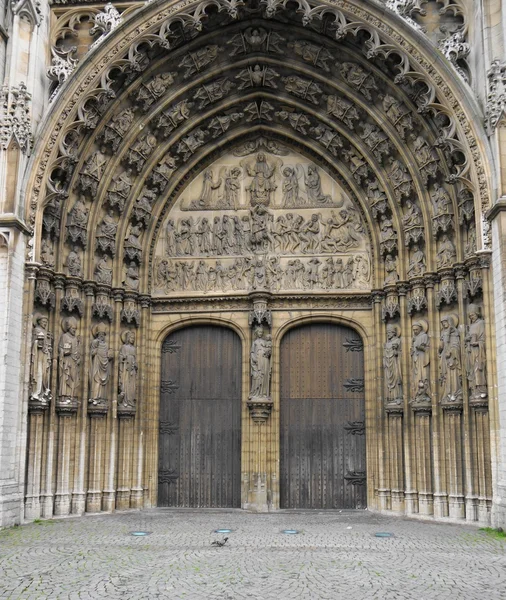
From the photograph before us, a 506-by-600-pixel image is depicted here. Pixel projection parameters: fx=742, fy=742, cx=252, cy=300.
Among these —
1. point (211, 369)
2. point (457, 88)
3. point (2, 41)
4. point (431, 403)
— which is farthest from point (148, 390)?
point (457, 88)

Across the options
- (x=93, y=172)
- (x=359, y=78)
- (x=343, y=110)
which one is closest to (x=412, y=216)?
(x=343, y=110)

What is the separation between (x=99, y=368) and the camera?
15.0 m

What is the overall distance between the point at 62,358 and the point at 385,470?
6825 millimetres

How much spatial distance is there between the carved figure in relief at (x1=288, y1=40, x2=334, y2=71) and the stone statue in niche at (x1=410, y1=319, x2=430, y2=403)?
5.79 m

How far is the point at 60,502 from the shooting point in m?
14.0

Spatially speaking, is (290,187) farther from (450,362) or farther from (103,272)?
(450,362)

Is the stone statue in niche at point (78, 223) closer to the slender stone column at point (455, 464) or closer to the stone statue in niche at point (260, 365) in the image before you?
the stone statue in niche at point (260, 365)

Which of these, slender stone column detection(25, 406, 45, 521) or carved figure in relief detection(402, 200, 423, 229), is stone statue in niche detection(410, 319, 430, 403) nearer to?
carved figure in relief detection(402, 200, 423, 229)

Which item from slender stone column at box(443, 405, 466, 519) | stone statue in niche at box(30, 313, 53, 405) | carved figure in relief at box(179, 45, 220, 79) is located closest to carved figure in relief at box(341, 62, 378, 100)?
carved figure in relief at box(179, 45, 220, 79)

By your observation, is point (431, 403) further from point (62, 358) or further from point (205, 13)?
point (205, 13)

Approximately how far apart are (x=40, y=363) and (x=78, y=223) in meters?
3.14

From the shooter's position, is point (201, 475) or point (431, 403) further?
point (201, 475)

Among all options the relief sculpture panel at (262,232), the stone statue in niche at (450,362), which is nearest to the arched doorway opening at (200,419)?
the relief sculpture panel at (262,232)

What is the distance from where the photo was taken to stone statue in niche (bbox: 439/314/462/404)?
13.8 meters
